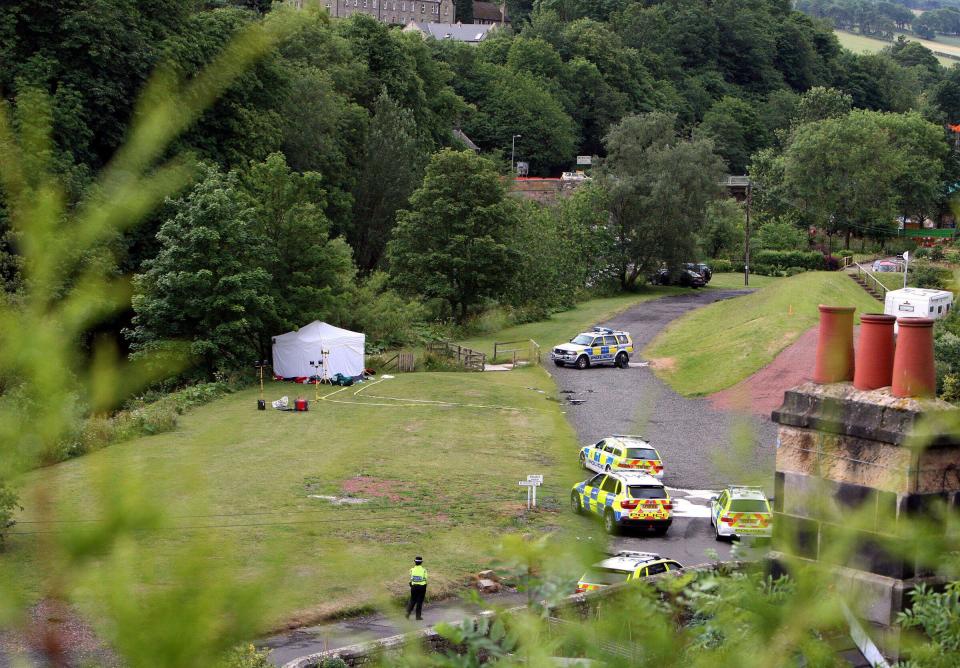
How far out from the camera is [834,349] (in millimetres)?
7207

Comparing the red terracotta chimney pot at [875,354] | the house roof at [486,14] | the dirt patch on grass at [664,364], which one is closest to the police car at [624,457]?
the dirt patch on grass at [664,364]

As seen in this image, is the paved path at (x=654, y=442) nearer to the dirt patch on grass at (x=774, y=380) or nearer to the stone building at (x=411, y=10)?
the dirt patch on grass at (x=774, y=380)

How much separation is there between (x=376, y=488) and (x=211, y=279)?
1594cm

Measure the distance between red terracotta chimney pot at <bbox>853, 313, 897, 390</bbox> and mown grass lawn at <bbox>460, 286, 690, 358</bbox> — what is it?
140ft

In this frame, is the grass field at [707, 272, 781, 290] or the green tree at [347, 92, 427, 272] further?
the grass field at [707, 272, 781, 290]

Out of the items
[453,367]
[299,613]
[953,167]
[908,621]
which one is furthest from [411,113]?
[908,621]

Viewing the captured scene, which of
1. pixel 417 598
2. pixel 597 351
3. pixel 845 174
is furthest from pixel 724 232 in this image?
pixel 417 598

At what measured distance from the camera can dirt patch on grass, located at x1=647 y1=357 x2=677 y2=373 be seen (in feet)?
Result: 149

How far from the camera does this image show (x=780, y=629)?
3.14 m

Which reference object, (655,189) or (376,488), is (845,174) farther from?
(376,488)

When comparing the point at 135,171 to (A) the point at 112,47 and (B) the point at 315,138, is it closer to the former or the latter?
(A) the point at 112,47

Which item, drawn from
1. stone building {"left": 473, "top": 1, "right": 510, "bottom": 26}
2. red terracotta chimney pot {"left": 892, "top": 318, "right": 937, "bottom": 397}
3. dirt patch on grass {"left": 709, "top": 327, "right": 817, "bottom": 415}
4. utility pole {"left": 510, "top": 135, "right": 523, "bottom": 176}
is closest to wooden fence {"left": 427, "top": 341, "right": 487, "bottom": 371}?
dirt patch on grass {"left": 709, "top": 327, "right": 817, "bottom": 415}

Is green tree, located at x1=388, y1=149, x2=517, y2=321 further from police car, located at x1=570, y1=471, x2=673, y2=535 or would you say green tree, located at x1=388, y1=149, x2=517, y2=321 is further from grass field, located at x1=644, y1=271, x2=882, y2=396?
police car, located at x1=570, y1=471, x2=673, y2=535

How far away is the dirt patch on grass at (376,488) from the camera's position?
25047mm
